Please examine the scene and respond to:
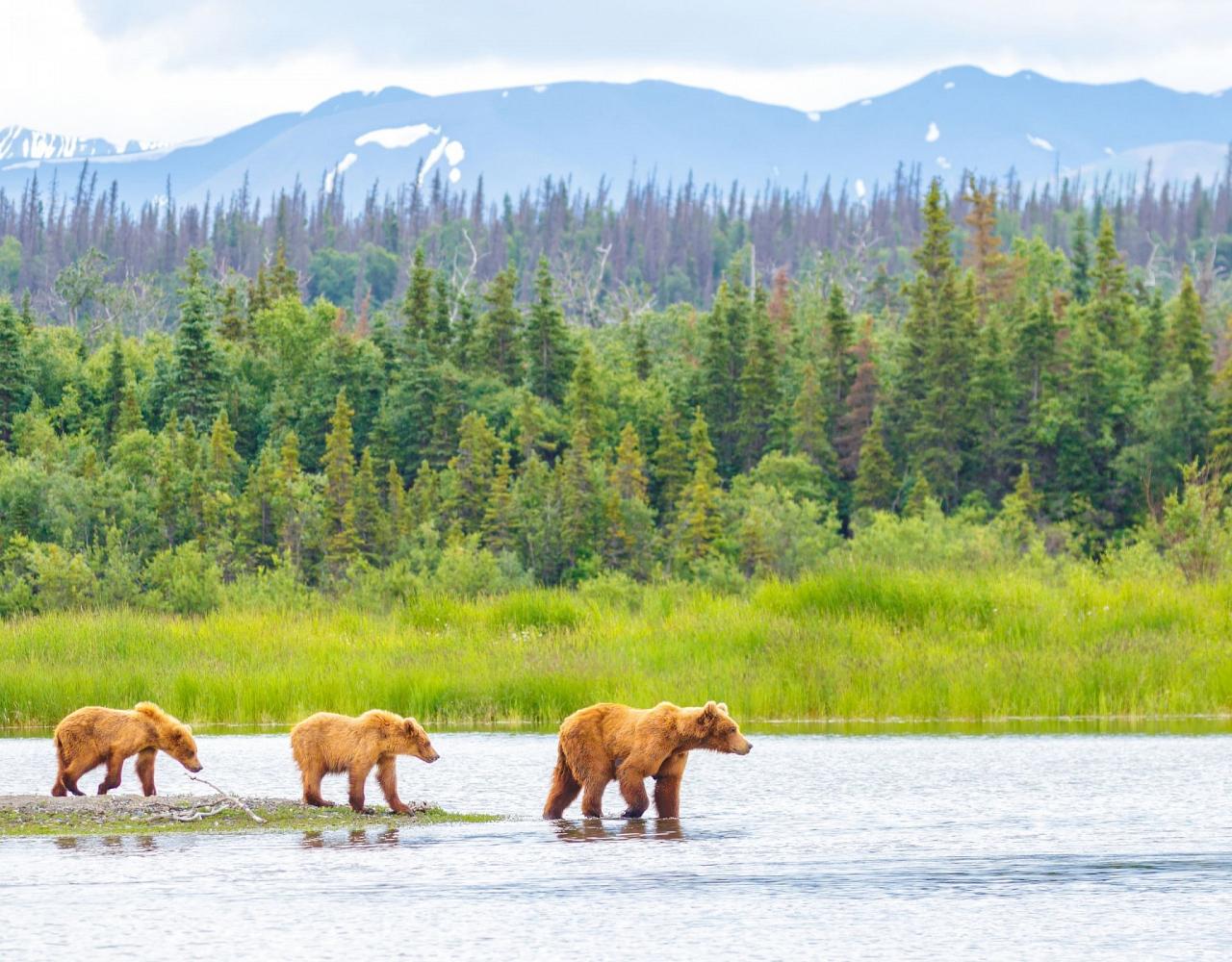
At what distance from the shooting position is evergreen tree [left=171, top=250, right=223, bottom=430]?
237ft

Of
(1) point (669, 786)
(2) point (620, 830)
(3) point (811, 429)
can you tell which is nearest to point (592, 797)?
(2) point (620, 830)

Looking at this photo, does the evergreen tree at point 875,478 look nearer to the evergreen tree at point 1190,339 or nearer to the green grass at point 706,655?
the evergreen tree at point 1190,339

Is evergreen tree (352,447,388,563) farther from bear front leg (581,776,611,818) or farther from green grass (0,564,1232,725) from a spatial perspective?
bear front leg (581,776,611,818)

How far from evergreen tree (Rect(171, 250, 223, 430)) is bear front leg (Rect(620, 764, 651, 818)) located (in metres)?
59.1

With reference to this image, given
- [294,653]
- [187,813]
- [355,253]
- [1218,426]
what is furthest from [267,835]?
[355,253]

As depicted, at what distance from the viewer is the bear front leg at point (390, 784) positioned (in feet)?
49.8

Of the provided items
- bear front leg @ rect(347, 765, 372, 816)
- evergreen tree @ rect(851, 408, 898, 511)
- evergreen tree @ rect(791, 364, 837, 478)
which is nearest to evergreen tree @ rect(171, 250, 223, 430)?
evergreen tree @ rect(791, 364, 837, 478)

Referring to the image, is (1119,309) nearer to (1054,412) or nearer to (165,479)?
(1054,412)

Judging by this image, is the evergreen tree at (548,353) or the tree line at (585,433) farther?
the evergreen tree at (548,353)

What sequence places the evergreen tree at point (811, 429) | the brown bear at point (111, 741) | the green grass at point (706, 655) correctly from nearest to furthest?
the brown bear at point (111, 741), the green grass at point (706, 655), the evergreen tree at point (811, 429)

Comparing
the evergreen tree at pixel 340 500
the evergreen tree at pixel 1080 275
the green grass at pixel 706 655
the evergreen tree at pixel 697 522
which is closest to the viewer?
the green grass at pixel 706 655

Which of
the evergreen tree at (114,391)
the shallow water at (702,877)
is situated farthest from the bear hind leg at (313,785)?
the evergreen tree at (114,391)

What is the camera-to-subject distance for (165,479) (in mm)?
62594

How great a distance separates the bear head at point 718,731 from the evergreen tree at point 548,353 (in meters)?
61.6
